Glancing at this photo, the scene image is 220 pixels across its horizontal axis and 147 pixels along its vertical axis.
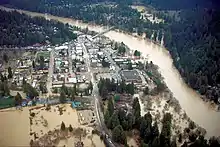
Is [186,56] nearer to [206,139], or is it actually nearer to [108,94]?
[108,94]

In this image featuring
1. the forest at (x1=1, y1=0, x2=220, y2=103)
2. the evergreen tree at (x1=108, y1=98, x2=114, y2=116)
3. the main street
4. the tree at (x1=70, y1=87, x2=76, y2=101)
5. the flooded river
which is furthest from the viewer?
the forest at (x1=1, y1=0, x2=220, y2=103)

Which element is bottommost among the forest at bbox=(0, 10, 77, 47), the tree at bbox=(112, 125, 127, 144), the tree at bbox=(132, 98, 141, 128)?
the tree at bbox=(112, 125, 127, 144)

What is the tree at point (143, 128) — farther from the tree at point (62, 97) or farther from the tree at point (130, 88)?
the tree at point (62, 97)

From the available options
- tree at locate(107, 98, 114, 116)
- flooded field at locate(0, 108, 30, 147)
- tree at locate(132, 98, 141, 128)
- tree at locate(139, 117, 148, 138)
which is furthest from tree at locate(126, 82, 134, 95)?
flooded field at locate(0, 108, 30, 147)

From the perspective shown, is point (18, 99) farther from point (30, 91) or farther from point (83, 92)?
point (83, 92)

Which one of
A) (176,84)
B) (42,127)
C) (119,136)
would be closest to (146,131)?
(119,136)

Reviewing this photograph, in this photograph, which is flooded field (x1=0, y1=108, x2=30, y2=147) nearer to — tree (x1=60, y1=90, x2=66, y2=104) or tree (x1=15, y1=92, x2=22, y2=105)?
tree (x1=15, y1=92, x2=22, y2=105)
